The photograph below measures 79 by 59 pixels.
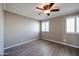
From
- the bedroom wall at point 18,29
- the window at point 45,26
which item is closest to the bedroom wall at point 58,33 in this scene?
the window at point 45,26

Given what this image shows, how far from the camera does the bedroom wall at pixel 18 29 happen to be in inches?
61.6

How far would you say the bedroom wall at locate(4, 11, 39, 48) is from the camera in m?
1.56

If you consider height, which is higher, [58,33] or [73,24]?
[73,24]

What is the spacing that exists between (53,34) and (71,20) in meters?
0.49

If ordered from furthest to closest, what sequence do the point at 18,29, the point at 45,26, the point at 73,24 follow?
the point at 18,29 → the point at 45,26 → the point at 73,24

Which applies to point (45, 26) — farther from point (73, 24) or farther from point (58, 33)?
point (73, 24)

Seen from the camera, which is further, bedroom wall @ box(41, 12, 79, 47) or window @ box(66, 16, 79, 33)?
bedroom wall @ box(41, 12, 79, 47)

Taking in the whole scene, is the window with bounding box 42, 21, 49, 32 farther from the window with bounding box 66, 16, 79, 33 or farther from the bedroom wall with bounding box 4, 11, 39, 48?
the window with bounding box 66, 16, 79, 33

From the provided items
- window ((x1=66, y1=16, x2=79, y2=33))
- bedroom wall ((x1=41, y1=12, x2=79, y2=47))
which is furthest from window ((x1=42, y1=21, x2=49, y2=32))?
window ((x1=66, y1=16, x2=79, y2=33))

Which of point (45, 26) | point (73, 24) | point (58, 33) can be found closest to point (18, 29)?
point (45, 26)

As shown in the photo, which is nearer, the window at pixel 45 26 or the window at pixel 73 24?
the window at pixel 73 24

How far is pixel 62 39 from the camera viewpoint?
163 centimetres

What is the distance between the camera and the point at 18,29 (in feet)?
6.00

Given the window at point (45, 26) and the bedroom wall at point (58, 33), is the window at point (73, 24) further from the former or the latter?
the window at point (45, 26)
